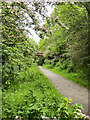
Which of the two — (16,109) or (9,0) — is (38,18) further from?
(16,109)

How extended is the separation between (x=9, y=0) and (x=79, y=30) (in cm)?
507

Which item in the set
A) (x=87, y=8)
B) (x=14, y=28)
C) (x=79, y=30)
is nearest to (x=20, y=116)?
(x=14, y=28)

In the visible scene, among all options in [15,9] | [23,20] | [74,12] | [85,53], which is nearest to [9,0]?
[15,9]

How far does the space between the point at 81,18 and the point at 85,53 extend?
79.6 inches

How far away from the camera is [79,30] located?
6.18 m

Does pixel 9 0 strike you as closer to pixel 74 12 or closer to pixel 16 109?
pixel 16 109

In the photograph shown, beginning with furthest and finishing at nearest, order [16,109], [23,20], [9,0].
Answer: [23,20], [16,109], [9,0]

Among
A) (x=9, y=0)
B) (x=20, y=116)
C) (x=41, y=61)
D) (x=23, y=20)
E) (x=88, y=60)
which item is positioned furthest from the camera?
(x=41, y=61)

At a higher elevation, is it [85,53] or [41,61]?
[85,53]

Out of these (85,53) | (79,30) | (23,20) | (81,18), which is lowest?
(85,53)

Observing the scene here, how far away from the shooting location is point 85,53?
18.8 ft

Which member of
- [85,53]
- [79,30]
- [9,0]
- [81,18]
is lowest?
[85,53]

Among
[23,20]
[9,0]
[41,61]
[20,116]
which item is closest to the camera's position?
[9,0]

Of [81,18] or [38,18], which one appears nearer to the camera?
[38,18]
